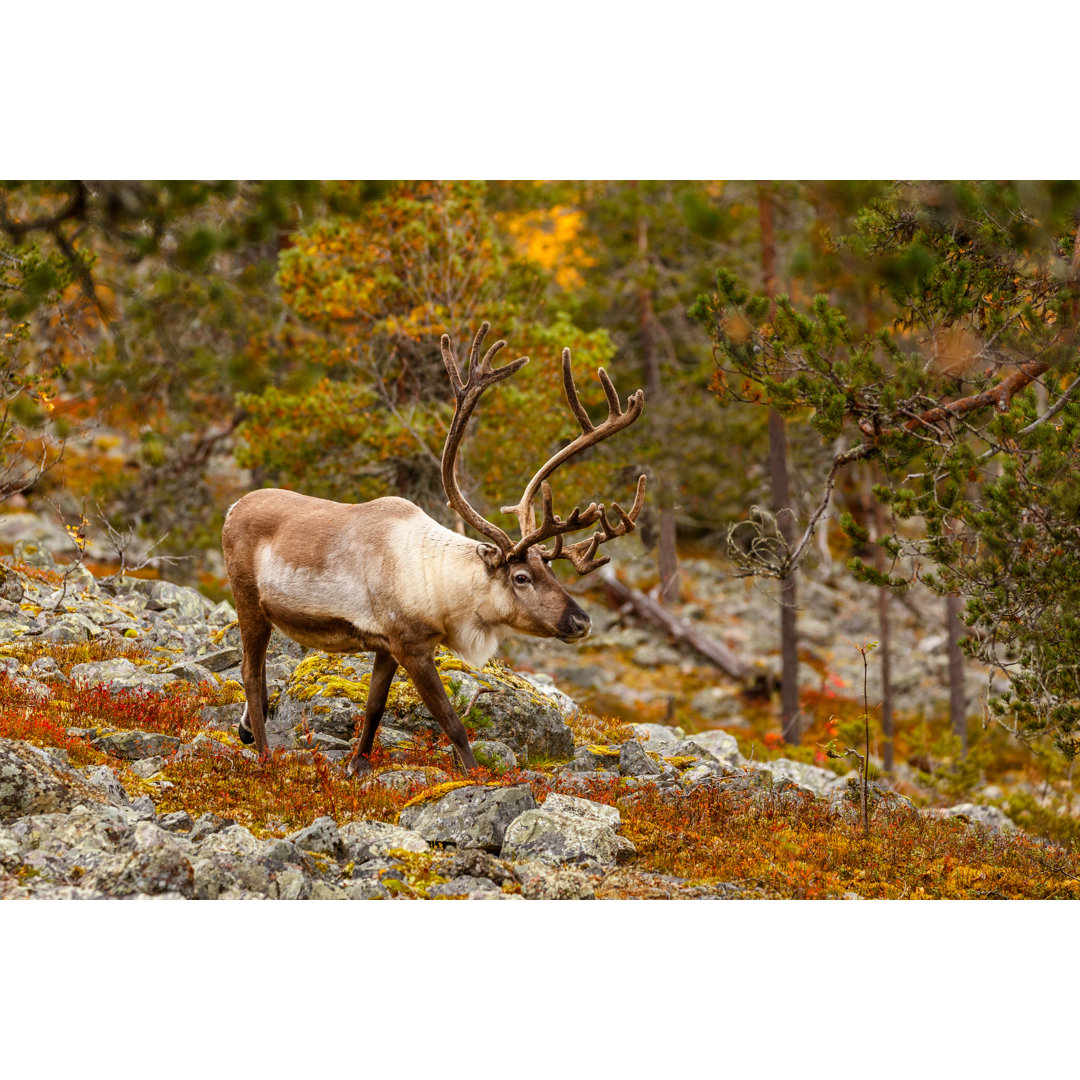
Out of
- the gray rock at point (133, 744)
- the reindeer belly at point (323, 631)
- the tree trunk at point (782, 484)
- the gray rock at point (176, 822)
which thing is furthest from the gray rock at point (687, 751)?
the tree trunk at point (782, 484)

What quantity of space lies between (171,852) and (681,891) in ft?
10.1

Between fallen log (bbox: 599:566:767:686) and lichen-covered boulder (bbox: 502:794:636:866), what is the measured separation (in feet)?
53.1

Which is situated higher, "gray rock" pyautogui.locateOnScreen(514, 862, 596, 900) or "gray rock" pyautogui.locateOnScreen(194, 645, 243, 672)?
"gray rock" pyautogui.locateOnScreen(194, 645, 243, 672)

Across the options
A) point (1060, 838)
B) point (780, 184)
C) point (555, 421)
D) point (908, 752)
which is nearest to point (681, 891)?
point (1060, 838)

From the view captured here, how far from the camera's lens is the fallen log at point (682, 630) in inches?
946

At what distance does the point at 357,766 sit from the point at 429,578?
1.52 metres

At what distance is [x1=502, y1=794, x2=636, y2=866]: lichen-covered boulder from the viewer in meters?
7.14

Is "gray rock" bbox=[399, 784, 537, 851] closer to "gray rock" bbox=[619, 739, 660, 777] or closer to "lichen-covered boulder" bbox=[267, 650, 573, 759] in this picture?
"lichen-covered boulder" bbox=[267, 650, 573, 759]

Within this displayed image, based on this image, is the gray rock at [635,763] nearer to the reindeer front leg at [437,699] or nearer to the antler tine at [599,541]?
the reindeer front leg at [437,699]

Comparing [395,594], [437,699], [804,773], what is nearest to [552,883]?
[437,699]

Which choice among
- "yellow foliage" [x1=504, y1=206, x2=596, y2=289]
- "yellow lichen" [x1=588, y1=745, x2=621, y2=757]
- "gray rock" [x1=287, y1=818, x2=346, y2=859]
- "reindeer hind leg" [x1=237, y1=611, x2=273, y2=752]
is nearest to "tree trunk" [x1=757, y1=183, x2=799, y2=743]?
"yellow foliage" [x1=504, y1=206, x2=596, y2=289]

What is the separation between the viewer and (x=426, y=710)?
380 inches

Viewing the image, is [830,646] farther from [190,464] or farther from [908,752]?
[190,464]

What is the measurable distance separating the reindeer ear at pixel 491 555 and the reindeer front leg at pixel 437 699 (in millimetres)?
783
